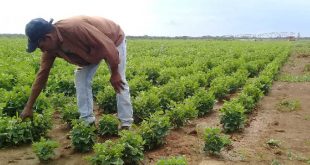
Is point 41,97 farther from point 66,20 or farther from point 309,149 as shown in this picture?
point 309,149

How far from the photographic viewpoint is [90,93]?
621cm

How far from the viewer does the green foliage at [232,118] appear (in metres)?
7.43

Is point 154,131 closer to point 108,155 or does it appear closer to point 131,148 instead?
point 131,148

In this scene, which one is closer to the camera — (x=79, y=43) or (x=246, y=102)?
(x=79, y=43)

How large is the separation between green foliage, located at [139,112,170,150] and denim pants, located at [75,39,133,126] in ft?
1.05

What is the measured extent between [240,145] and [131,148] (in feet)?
6.68

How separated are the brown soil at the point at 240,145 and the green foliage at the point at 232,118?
14 centimetres

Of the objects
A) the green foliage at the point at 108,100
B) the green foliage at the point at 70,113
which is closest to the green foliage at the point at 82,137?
the green foliage at the point at 70,113

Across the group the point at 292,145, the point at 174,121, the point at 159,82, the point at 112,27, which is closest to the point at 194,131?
the point at 174,121

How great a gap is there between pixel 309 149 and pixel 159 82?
6.38 m

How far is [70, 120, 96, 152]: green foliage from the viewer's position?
5.92m

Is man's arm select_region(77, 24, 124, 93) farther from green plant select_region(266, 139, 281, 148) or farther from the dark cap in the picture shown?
green plant select_region(266, 139, 281, 148)

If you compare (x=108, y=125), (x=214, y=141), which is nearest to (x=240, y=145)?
(x=214, y=141)

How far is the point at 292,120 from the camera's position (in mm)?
8758
